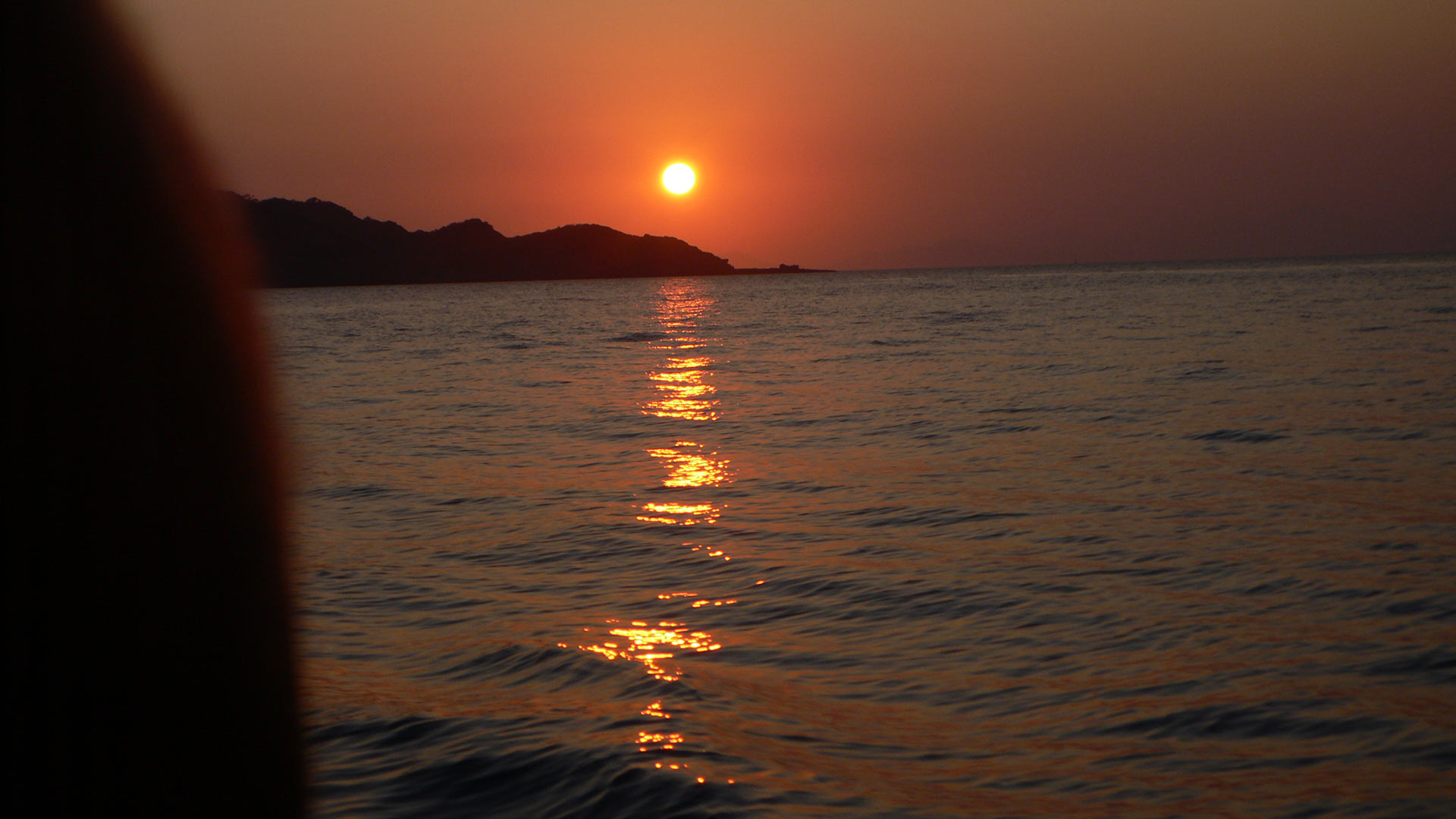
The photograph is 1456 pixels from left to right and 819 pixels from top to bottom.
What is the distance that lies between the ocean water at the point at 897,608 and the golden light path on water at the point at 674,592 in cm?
4

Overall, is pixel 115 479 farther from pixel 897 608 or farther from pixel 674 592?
pixel 897 608

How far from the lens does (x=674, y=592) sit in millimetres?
9289

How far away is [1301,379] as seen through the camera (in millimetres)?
22797

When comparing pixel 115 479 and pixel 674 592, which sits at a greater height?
pixel 115 479

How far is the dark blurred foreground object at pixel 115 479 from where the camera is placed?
17.9 ft

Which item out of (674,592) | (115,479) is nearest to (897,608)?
(674,592)

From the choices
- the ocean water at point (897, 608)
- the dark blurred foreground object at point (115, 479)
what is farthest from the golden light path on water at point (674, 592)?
the dark blurred foreground object at point (115, 479)

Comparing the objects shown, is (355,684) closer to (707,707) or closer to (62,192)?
(707,707)

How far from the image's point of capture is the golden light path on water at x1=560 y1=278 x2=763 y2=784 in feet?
20.9

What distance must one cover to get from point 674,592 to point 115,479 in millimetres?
4239

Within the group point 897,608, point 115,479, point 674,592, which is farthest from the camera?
point 674,592

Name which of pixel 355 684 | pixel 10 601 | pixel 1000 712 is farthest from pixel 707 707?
pixel 10 601

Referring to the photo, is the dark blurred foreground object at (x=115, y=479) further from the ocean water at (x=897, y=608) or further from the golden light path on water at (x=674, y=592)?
the golden light path on water at (x=674, y=592)

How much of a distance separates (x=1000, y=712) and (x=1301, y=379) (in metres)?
19.0
